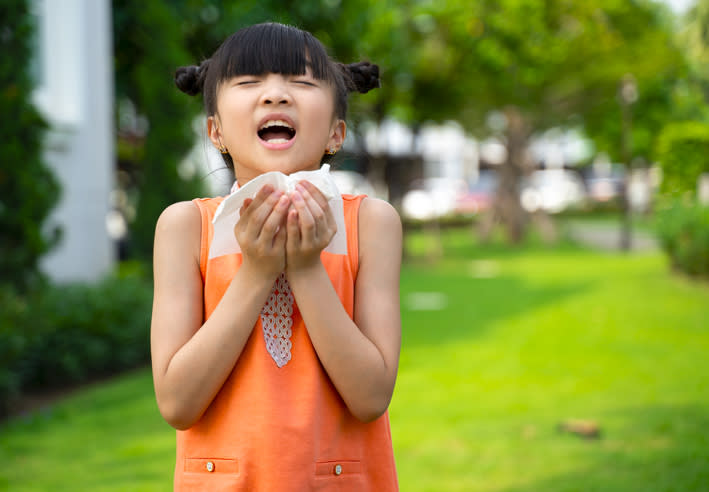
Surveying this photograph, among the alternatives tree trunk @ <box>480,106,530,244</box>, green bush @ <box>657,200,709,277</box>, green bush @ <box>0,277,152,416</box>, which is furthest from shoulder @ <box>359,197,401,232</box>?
tree trunk @ <box>480,106,530,244</box>

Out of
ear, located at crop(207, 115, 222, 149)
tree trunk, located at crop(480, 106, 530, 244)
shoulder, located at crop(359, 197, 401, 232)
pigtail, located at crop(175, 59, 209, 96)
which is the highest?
tree trunk, located at crop(480, 106, 530, 244)

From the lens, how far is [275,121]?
1.39 m

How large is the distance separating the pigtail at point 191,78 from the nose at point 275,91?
0.78 feet

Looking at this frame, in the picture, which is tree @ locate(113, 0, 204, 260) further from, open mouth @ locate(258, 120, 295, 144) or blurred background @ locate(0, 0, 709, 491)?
open mouth @ locate(258, 120, 295, 144)

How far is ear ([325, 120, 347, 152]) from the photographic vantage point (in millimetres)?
1508

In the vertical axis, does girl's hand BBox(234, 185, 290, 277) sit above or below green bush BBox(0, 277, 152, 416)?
below

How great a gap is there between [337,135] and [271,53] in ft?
0.70

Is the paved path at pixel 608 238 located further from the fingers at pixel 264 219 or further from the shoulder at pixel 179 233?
the fingers at pixel 264 219

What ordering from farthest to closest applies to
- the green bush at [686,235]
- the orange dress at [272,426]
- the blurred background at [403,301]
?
the green bush at [686,235] → the blurred background at [403,301] → the orange dress at [272,426]

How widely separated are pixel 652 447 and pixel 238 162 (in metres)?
3.99

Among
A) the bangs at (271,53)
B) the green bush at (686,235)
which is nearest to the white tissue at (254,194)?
the bangs at (271,53)

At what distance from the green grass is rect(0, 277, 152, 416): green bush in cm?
25

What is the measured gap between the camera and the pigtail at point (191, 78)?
5.24 feet

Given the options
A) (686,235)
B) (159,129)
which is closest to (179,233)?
(159,129)
